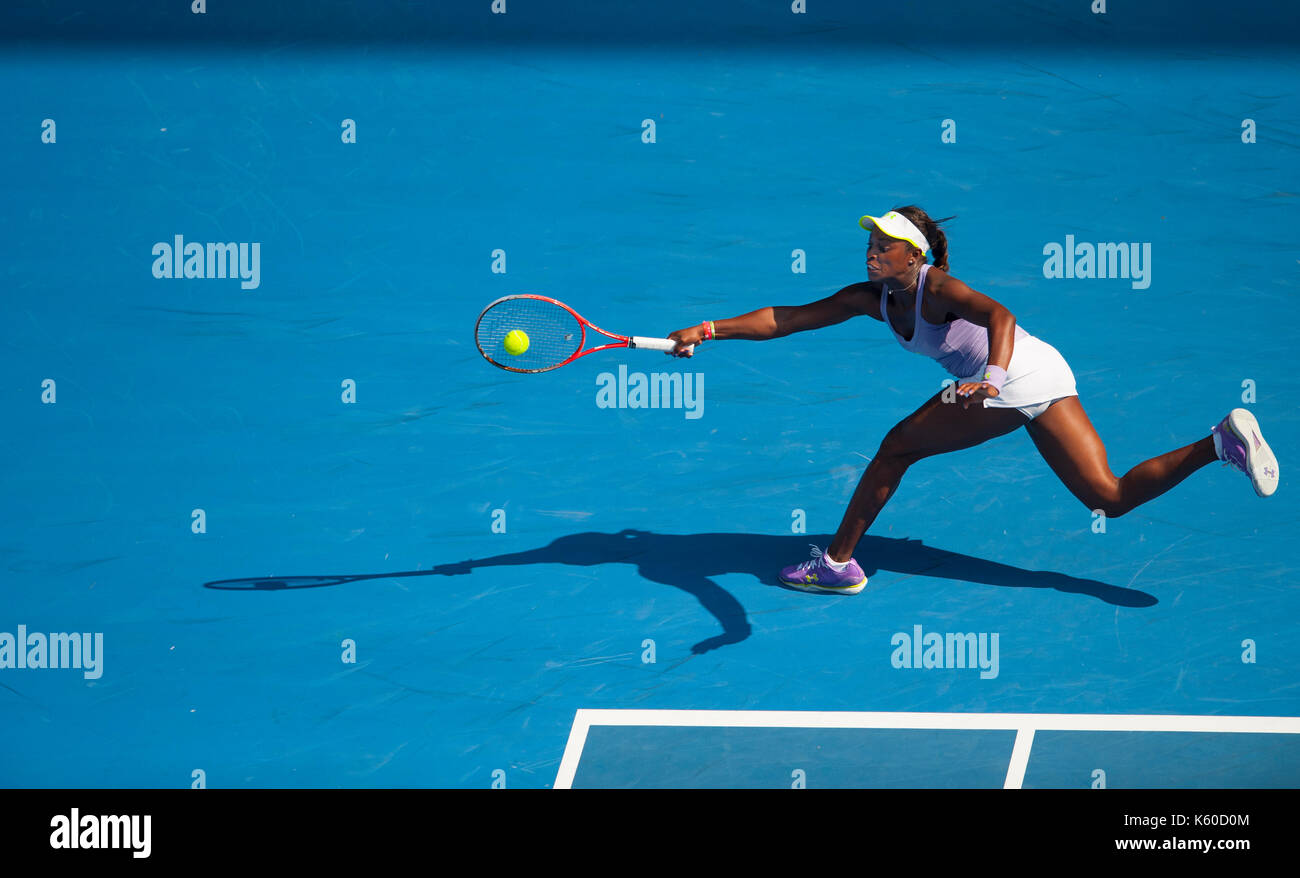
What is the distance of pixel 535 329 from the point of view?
226 inches

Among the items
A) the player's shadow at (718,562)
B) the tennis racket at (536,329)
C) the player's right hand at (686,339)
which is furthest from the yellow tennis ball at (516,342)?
the player's shadow at (718,562)

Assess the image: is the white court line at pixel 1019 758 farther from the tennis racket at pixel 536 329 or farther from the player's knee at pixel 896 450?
the tennis racket at pixel 536 329

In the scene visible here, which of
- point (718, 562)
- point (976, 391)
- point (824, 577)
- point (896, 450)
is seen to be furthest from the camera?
point (718, 562)

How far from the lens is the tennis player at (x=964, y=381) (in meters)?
5.16

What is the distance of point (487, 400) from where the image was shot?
6625mm

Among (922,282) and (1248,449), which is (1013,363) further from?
(1248,449)

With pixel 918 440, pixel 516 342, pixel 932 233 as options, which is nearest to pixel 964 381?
pixel 918 440

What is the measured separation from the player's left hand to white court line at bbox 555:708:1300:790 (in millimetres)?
1635

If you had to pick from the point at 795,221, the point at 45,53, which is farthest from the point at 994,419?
the point at 45,53

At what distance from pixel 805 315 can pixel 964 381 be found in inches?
31.4

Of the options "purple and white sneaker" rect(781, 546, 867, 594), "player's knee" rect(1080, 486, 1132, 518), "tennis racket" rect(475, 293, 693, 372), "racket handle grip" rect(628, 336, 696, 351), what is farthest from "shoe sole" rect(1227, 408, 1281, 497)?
"tennis racket" rect(475, 293, 693, 372)

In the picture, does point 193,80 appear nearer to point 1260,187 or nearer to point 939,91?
point 939,91

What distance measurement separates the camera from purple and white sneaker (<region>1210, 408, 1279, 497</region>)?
5.14 meters

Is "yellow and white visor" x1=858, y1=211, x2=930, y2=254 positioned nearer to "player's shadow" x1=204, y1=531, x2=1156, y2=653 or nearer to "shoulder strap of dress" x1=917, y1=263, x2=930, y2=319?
"shoulder strap of dress" x1=917, y1=263, x2=930, y2=319
